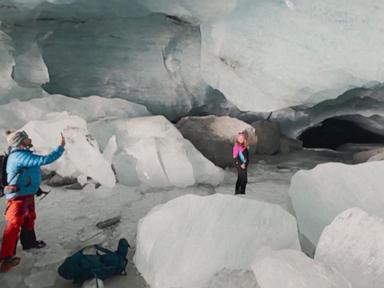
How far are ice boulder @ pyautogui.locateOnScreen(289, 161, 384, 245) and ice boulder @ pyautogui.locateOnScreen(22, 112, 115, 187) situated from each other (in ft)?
10.8

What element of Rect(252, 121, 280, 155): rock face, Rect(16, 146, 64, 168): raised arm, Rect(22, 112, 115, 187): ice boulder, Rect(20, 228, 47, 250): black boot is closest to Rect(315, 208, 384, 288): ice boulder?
Rect(16, 146, 64, 168): raised arm

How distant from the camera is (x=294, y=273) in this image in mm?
2859

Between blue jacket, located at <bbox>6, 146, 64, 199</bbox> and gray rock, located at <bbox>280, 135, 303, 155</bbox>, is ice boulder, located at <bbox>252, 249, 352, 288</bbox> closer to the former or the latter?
blue jacket, located at <bbox>6, 146, 64, 199</bbox>

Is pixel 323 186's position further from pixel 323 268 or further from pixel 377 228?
pixel 323 268

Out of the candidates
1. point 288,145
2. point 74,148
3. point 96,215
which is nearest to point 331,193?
point 96,215

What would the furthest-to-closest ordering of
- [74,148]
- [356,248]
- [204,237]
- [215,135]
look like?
[215,135], [74,148], [204,237], [356,248]

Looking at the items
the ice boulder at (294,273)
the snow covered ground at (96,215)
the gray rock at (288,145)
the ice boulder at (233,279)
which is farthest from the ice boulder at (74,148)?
the gray rock at (288,145)

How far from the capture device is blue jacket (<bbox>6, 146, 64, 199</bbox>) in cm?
396

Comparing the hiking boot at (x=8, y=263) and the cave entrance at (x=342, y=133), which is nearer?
the hiking boot at (x=8, y=263)

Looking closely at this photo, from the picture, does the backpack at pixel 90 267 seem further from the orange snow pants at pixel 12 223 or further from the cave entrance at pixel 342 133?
the cave entrance at pixel 342 133

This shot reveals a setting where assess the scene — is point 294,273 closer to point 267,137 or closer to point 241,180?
point 241,180

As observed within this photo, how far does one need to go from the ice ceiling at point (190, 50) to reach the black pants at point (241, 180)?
2.16m

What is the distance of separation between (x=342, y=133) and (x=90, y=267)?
12.5 meters

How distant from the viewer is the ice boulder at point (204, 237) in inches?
135
